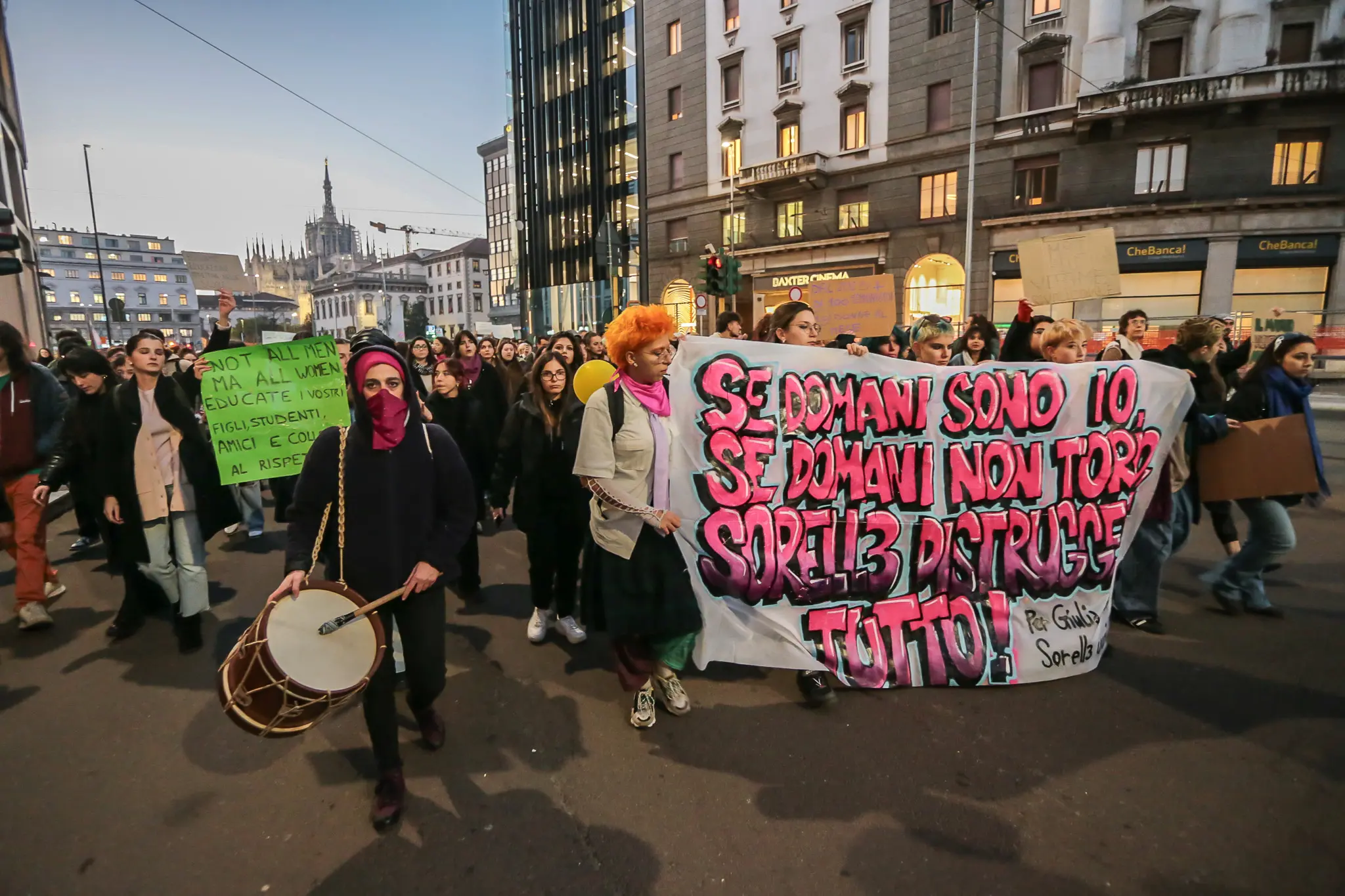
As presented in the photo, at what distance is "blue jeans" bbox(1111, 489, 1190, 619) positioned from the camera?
4379 mm

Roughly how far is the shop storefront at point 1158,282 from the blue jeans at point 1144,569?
68.1ft

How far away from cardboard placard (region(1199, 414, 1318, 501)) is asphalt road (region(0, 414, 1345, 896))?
2.95 feet

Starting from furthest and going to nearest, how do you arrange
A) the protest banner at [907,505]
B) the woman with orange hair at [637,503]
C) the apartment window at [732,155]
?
1. the apartment window at [732,155]
2. the protest banner at [907,505]
3. the woman with orange hair at [637,503]

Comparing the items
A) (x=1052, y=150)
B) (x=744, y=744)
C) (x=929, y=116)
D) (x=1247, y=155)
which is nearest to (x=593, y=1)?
(x=929, y=116)

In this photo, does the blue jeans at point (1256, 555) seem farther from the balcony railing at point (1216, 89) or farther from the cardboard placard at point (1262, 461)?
the balcony railing at point (1216, 89)

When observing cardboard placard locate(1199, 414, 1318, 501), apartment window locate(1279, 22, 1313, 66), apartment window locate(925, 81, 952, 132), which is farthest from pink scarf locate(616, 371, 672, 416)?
apartment window locate(1279, 22, 1313, 66)

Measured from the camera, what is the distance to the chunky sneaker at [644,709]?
3.41 metres

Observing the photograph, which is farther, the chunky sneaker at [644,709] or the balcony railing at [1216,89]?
the balcony railing at [1216,89]

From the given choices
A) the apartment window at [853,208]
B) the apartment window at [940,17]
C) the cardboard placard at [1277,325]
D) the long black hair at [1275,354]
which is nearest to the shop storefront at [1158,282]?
the cardboard placard at [1277,325]

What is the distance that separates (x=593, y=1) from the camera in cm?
5031

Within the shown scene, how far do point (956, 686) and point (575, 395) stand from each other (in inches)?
111

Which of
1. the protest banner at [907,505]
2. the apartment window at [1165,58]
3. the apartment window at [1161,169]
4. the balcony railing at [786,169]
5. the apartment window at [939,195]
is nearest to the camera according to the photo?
the protest banner at [907,505]

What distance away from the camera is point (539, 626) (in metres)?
4.54

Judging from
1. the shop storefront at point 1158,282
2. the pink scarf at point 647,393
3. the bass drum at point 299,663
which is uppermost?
the shop storefront at point 1158,282
